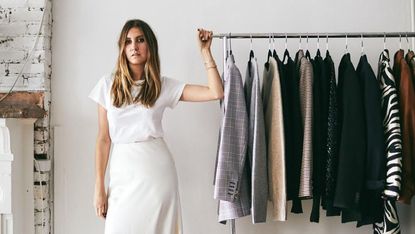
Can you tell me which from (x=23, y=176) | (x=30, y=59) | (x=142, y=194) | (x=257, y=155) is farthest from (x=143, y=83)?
(x=23, y=176)

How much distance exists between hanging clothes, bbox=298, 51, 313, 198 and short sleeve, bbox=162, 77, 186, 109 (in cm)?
52

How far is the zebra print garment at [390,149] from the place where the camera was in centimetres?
205

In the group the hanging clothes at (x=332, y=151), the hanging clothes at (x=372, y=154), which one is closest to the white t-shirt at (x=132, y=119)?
the hanging clothes at (x=332, y=151)

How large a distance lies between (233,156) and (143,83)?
→ 49cm

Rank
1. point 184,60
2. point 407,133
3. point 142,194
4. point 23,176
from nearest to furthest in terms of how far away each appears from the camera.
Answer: point 142,194 → point 407,133 → point 23,176 → point 184,60

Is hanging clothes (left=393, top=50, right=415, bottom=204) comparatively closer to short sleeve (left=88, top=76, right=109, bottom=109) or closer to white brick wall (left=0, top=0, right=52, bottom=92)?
short sleeve (left=88, top=76, right=109, bottom=109)

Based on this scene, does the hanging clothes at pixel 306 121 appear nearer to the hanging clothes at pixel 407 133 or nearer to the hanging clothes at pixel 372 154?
the hanging clothes at pixel 372 154

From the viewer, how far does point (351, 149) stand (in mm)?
2082

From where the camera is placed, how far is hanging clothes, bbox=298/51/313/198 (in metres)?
2.12

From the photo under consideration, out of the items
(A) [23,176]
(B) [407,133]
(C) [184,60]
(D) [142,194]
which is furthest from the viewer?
(C) [184,60]

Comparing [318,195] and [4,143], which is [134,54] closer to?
[4,143]

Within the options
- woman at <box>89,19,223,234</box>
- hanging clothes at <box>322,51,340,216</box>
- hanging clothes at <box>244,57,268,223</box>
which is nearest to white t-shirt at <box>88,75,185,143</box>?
woman at <box>89,19,223,234</box>

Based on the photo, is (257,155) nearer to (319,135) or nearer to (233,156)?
(233,156)

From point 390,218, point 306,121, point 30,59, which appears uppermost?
point 30,59
